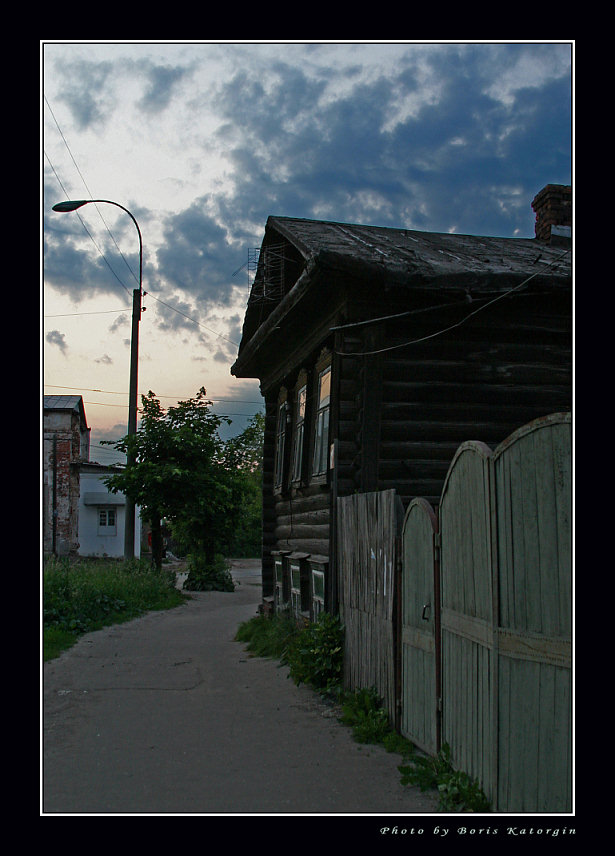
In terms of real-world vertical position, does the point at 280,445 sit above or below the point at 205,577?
above

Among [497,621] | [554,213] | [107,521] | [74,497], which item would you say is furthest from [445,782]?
[107,521]

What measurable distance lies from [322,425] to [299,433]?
1745 mm

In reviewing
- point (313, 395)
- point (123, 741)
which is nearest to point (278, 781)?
point (123, 741)

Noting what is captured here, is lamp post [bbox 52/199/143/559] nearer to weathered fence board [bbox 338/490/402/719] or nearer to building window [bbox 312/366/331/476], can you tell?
building window [bbox 312/366/331/476]

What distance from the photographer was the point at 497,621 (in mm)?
4801

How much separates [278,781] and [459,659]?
4.87 ft

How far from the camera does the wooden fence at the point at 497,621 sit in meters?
4.20

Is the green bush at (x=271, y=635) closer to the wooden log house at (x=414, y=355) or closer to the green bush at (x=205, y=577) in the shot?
the wooden log house at (x=414, y=355)

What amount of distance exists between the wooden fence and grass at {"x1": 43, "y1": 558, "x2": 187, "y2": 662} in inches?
245

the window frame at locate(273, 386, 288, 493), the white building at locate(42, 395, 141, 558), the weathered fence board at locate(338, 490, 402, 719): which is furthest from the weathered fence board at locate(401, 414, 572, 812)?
the white building at locate(42, 395, 141, 558)

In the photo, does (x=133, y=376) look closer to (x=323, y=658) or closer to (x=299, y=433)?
(x=299, y=433)

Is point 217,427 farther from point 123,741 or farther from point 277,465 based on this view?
point 123,741

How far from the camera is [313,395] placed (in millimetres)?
12023

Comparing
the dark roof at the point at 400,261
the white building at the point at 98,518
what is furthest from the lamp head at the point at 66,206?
the white building at the point at 98,518
